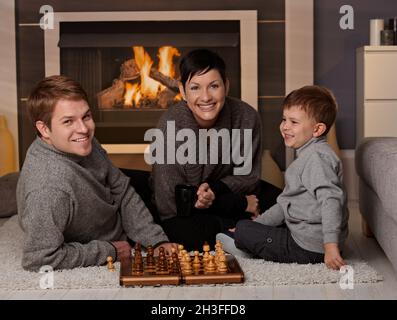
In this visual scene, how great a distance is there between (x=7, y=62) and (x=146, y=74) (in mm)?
678

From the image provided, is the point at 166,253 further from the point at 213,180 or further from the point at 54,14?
the point at 54,14

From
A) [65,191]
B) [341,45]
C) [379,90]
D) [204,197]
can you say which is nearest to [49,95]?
[65,191]

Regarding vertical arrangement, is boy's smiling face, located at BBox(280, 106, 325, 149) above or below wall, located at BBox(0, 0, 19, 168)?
below

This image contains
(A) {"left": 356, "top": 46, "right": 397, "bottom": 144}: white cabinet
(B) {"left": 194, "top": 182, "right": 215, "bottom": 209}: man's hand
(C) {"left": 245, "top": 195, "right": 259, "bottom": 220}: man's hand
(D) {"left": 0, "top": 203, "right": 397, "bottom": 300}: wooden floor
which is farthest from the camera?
(A) {"left": 356, "top": 46, "right": 397, "bottom": 144}: white cabinet

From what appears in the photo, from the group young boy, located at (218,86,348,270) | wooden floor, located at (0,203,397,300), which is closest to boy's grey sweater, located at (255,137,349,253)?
young boy, located at (218,86,348,270)

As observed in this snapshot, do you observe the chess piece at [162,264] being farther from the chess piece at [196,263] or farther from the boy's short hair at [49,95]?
the boy's short hair at [49,95]

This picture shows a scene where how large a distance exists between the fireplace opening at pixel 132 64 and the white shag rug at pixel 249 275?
177 cm

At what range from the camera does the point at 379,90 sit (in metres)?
3.80

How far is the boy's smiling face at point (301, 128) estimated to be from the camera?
92.1 inches

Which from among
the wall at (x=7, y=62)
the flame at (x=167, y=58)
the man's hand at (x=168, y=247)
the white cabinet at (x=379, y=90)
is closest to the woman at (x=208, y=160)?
the man's hand at (x=168, y=247)

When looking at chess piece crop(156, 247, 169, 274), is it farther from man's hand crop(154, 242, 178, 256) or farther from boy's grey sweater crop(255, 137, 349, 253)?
boy's grey sweater crop(255, 137, 349, 253)

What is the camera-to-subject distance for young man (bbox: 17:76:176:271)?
222 centimetres

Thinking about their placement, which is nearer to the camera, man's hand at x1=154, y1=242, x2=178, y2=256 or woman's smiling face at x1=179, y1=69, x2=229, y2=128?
man's hand at x1=154, y1=242, x2=178, y2=256

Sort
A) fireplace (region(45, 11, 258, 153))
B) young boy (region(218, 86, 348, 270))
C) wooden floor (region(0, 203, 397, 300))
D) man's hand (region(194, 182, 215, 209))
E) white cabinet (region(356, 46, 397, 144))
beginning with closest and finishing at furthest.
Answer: wooden floor (region(0, 203, 397, 300)), young boy (region(218, 86, 348, 270)), man's hand (region(194, 182, 215, 209)), white cabinet (region(356, 46, 397, 144)), fireplace (region(45, 11, 258, 153))
